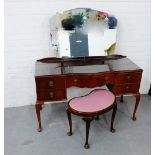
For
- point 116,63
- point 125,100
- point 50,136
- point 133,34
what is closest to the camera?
point 50,136

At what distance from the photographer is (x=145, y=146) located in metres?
2.15

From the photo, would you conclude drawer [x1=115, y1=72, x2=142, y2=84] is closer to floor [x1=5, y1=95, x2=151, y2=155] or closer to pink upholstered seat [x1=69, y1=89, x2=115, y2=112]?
pink upholstered seat [x1=69, y1=89, x2=115, y2=112]

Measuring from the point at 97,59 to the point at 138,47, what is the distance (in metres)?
0.73

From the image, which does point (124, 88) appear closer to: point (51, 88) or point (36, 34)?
point (51, 88)

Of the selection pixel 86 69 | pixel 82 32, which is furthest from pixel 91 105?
pixel 82 32

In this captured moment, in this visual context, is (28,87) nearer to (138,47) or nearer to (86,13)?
(86,13)

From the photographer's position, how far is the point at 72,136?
2.30 metres

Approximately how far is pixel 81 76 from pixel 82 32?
1.78 ft

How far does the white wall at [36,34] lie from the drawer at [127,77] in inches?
23.0

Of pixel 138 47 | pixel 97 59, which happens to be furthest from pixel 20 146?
pixel 138 47

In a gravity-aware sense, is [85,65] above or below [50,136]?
above

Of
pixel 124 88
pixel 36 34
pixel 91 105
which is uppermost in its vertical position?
pixel 36 34

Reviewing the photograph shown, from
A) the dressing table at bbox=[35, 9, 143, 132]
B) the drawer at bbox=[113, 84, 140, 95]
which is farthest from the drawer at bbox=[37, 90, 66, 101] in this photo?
the drawer at bbox=[113, 84, 140, 95]

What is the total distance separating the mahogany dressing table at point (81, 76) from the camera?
2.19m
